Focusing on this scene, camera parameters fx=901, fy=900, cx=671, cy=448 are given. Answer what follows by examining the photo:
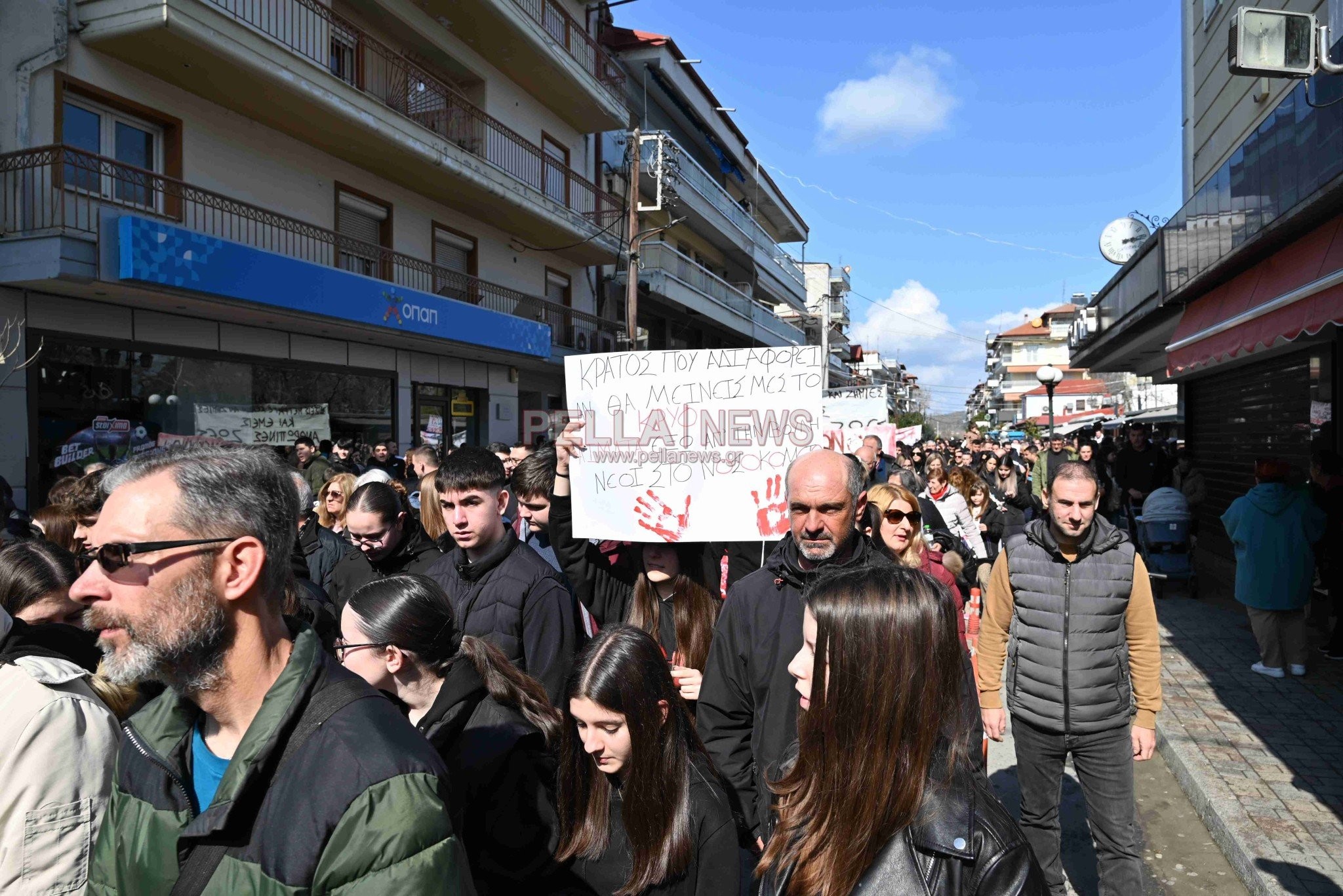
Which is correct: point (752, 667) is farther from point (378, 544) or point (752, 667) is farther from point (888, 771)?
point (378, 544)

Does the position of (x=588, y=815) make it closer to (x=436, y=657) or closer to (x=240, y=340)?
(x=436, y=657)

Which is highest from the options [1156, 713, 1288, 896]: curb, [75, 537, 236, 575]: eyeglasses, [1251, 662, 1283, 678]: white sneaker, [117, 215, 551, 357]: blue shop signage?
[117, 215, 551, 357]: blue shop signage

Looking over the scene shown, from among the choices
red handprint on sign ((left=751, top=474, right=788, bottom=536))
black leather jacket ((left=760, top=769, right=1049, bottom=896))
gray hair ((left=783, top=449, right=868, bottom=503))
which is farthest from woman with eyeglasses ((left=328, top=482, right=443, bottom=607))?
black leather jacket ((left=760, top=769, right=1049, bottom=896))

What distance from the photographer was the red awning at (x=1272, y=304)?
21.1 feet

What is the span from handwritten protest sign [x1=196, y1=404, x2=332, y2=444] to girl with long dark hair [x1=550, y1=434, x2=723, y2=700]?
31.9 ft

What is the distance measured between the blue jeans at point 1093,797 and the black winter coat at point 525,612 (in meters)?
2.09

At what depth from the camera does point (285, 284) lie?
1223 centimetres

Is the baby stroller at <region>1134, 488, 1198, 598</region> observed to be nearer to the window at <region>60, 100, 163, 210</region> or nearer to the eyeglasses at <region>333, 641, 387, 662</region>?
the eyeglasses at <region>333, 641, 387, 662</region>

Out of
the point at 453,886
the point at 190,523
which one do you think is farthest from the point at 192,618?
the point at 453,886

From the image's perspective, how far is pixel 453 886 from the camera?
1507mm

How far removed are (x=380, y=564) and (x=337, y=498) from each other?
2.27 m

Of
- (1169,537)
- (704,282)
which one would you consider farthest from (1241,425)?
(704,282)

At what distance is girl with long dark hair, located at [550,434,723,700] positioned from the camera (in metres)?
3.76

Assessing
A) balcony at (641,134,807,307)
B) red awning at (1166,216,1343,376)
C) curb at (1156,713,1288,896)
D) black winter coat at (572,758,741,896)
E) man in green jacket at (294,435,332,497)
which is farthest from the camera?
balcony at (641,134,807,307)
